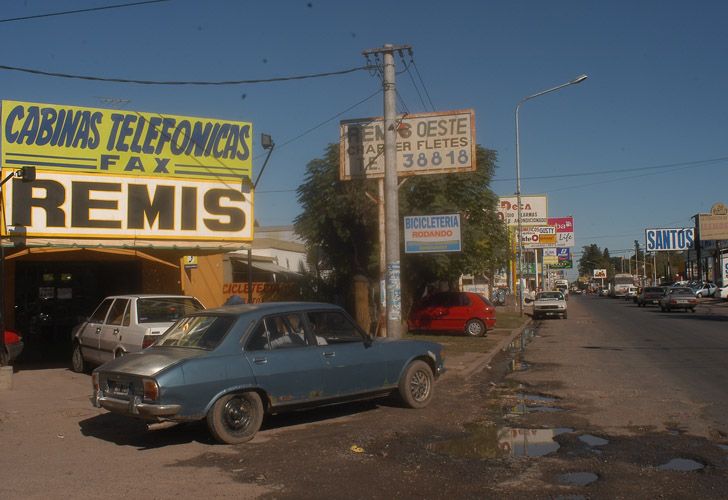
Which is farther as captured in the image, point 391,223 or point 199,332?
point 391,223

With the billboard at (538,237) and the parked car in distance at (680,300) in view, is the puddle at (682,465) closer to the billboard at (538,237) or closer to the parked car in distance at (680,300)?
the parked car in distance at (680,300)

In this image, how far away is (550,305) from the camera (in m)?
38.1

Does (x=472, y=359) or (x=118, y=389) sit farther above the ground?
(x=118, y=389)

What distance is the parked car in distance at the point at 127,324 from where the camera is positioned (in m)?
12.7

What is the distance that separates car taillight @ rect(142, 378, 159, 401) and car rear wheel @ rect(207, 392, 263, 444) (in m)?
0.66

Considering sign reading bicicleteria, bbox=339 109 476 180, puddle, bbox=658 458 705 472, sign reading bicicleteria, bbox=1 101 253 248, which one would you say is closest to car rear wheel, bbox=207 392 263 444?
puddle, bbox=658 458 705 472

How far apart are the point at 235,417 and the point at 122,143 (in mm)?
9602

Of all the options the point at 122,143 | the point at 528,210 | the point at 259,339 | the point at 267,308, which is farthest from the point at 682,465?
the point at 528,210

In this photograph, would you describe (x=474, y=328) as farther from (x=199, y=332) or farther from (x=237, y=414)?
(x=237, y=414)

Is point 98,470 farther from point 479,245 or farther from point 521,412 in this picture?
point 479,245

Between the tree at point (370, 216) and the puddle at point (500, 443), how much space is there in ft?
45.3

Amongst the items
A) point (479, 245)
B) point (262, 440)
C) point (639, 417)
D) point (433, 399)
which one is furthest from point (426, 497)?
point (479, 245)

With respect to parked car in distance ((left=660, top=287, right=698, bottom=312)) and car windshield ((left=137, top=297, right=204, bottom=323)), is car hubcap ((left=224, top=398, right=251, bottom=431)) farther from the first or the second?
parked car in distance ((left=660, top=287, right=698, bottom=312))

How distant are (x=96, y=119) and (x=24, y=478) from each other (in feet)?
34.4
